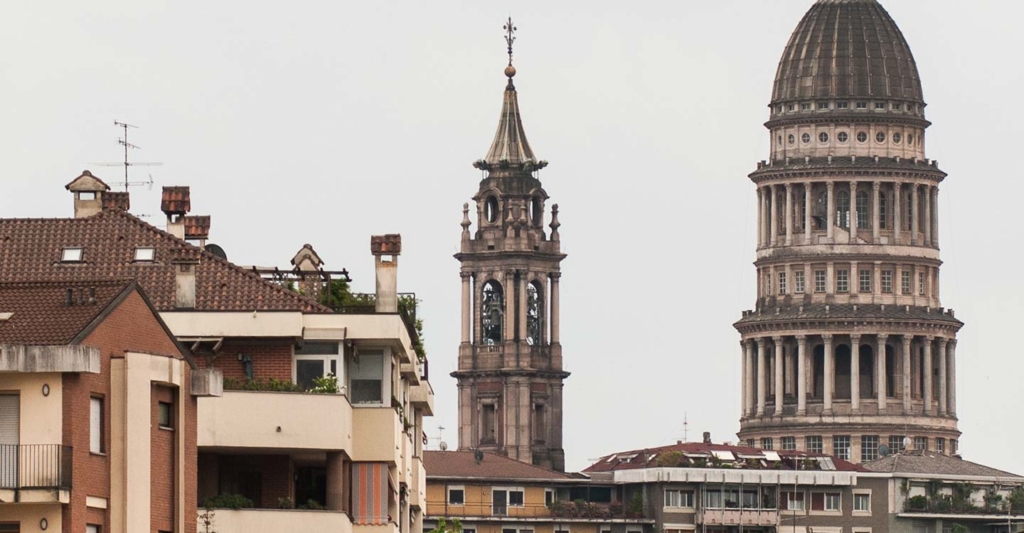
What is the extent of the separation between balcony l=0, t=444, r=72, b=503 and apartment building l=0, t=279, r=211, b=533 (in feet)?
0.05

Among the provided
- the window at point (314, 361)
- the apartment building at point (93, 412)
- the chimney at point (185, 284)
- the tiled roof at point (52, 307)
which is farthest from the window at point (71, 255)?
the tiled roof at point (52, 307)

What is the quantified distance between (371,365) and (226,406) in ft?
24.3

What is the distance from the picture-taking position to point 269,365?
86125 millimetres

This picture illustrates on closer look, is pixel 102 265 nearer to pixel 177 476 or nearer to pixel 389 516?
pixel 389 516

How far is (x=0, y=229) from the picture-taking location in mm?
89625

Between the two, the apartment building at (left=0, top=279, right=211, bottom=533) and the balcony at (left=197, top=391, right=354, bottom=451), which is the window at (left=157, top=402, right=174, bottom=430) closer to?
the apartment building at (left=0, top=279, right=211, bottom=533)

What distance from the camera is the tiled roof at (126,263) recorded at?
3410 inches

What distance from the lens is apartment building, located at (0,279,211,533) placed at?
66.7m

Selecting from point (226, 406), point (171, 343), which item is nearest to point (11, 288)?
point (171, 343)

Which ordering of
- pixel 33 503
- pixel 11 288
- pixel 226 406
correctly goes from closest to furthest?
pixel 33 503 < pixel 11 288 < pixel 226 406

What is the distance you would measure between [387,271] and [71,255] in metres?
7.74

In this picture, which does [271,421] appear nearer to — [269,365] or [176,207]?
Result: [269,365]

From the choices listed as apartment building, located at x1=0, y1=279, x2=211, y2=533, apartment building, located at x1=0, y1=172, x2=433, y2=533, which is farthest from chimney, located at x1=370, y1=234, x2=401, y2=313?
apartment building, located at x1=0, y1=279, x2=211, y2=533

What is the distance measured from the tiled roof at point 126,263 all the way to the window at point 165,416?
1396 cm
